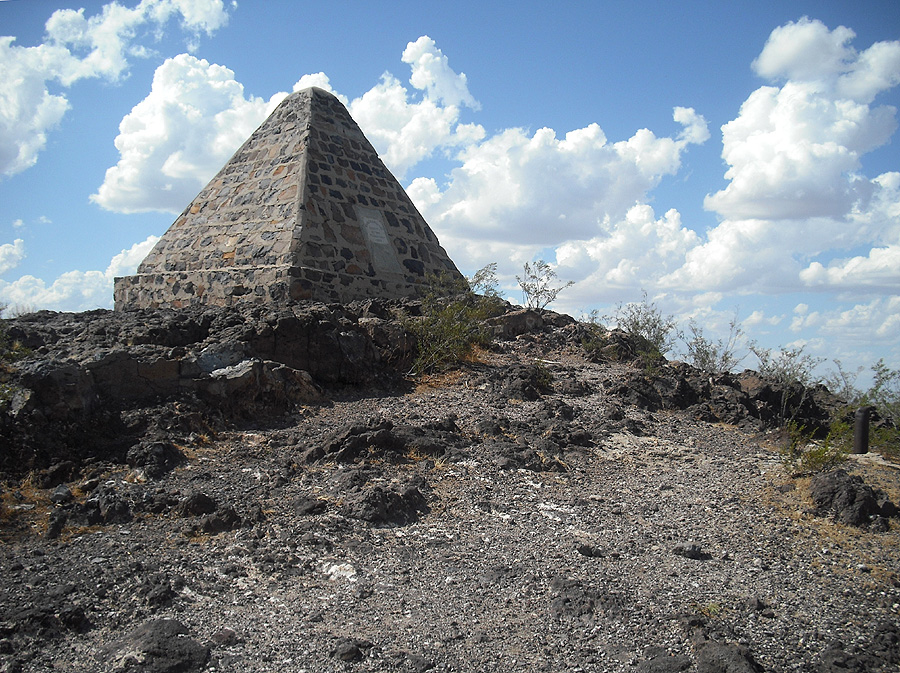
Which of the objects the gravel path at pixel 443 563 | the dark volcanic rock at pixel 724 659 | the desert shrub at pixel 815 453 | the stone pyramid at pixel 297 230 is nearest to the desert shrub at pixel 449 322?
the stone pyramid at pixel 297 230

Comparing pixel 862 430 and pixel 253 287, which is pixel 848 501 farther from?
pixel 253 287

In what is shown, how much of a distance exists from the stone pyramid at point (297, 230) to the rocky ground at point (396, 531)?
2.45 m

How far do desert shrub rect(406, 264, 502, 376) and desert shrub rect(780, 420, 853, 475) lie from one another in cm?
388

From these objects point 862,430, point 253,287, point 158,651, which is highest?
point 253,287

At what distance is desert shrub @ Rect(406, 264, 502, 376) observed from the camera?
828cm

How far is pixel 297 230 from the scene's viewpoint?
9414 mm

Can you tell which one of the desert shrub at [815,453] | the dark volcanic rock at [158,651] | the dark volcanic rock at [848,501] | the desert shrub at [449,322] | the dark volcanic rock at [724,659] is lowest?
the dark volcanic rock at [158,651]

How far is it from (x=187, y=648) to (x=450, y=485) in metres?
2.29

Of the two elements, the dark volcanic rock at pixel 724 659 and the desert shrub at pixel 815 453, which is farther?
the desert shrub at pixel 815 453

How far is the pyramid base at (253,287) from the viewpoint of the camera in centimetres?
907

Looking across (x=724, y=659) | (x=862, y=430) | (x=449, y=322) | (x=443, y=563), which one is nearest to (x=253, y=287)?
(x=449, y=322)

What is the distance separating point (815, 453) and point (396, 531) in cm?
336

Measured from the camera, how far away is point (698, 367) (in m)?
10.4

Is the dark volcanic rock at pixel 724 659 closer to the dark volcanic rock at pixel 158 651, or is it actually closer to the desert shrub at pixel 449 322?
the dark volcanic rock at pixel 158 651
